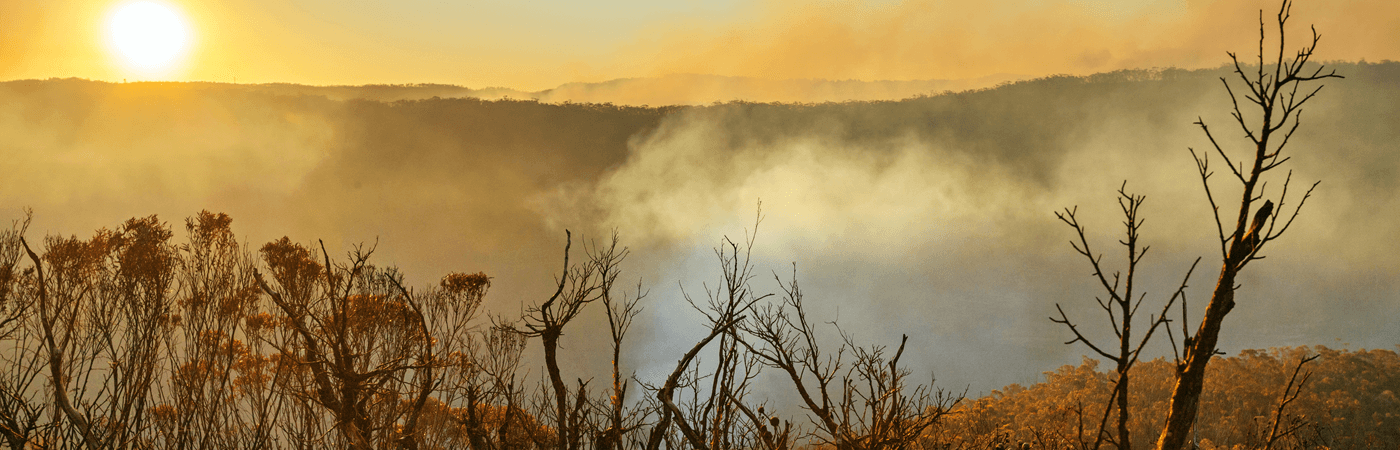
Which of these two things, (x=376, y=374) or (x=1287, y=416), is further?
(x=376, y=374)

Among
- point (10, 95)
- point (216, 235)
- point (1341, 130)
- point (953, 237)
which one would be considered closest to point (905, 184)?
point (953, 237)

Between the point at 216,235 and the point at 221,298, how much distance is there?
133cm

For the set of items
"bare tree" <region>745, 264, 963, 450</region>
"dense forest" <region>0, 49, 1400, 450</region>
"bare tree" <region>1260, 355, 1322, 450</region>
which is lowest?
"bare tree" <region>1260, 355, 1322, 450</region>

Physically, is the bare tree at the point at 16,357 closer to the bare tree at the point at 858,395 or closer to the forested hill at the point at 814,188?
the bare tree at the point at 858,395

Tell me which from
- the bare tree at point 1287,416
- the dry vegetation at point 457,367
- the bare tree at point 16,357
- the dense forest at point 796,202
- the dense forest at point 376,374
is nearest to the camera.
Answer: the bare tree at point 1287,416

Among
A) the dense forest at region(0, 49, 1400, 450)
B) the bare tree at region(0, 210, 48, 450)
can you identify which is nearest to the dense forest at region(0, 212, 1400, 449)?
the bare tree at region(0, 210, 48, 450)

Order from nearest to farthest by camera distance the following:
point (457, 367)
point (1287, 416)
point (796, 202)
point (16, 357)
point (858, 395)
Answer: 1. point (1287, 416)
2. point (858, 395)
3. point (16, 357)
4. point (457, 367)
5. point (796, 202)

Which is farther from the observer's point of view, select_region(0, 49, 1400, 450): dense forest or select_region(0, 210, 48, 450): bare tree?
select_region(0, 49, 1400, 450): dense forest

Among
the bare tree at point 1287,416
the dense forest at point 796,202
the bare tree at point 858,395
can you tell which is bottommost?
the bare tree at point 1287,416

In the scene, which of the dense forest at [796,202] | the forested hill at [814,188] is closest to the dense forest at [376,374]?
the dense forest at [796,202]

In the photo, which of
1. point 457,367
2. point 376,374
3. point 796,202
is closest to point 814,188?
point 796,202

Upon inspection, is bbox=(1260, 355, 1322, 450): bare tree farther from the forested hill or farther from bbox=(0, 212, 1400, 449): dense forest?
the forested hill

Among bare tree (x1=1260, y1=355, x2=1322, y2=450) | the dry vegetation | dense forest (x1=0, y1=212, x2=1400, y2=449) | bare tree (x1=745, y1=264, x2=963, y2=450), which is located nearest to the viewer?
bare tree (x1=1260, y1=355, x2=1322, y2=450)

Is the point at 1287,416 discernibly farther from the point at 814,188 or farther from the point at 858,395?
the point at 814,188
